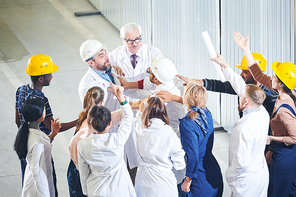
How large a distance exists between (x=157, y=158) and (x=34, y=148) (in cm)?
107

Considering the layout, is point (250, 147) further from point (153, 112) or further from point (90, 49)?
point (90, 49)

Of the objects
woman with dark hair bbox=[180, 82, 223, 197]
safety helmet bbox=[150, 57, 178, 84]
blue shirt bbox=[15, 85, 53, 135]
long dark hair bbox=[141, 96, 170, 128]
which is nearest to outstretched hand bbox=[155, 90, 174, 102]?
safety helmet bbox=[150, 57, 178, 84]

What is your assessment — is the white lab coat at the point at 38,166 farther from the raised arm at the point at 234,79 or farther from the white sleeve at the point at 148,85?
the raised arm at the point at 234,79

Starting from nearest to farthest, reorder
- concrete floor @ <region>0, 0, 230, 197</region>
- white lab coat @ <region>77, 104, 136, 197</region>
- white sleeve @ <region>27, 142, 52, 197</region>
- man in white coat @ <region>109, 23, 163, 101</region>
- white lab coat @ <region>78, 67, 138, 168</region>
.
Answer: white lab coat @ <region>77, 104, 136, 197</region>
white sleeve @ <region>27, 142, 52, 197</region>
white lab coat @ <region>78, 67, 138, 168</region>
man in white coat @ <region>109, 23, 163, 101</region>
concrete floor @ <region>0, 0, 230, 197</region>

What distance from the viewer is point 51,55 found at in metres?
9.22

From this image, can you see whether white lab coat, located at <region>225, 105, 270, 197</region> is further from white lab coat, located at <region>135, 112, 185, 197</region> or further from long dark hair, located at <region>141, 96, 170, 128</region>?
long dark hair, located at <region>141, 96, 170, 128</region>

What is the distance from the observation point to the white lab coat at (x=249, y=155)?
408 cm

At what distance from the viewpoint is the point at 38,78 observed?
15.8 ft

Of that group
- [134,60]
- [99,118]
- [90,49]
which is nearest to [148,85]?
[134,60]

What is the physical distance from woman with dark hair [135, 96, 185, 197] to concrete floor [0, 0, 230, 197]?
60.6 inches

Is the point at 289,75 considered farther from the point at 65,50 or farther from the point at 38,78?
the point at 65,50

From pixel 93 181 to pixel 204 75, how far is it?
10.8ft

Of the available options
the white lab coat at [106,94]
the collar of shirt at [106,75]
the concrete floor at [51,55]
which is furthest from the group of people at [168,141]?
the concrete floor at [51,55]

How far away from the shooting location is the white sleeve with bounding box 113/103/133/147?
13.0 feet
